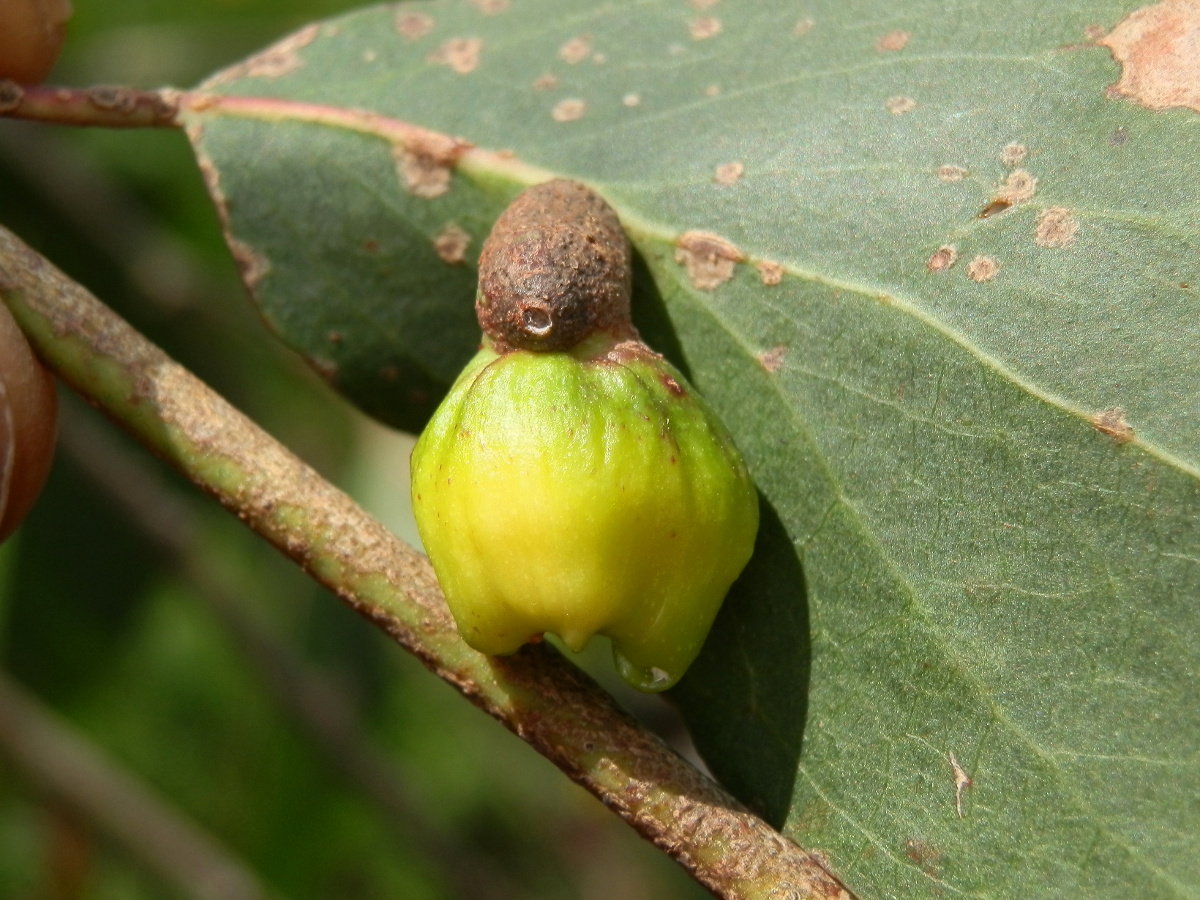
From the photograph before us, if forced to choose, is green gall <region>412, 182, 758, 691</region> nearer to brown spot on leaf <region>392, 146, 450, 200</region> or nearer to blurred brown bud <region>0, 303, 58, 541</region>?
brown spot on leaf <region>392, 146, 450, 200</region>

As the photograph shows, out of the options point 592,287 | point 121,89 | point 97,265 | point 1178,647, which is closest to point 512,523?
point 592,287

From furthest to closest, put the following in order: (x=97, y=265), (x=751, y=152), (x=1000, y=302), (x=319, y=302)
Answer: (x=97, y=265) < (x=319, y=302) < (x=751, y=152) < (x=1000, y=302)

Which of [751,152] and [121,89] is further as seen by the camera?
[121,89]

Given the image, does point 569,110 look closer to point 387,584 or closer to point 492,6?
point 492,6

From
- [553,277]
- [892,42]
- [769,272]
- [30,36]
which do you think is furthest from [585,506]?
[30,36]

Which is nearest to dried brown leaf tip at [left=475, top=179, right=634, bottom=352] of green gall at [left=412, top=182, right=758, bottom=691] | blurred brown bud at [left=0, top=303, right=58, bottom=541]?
green gall at [left=412, top=182, right=758, bottom=691]

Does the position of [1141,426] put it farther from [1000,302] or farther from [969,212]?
[969,212]

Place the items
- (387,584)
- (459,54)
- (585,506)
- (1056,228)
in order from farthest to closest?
(459,54) < (387,584) < (1056,228) < (585,506)

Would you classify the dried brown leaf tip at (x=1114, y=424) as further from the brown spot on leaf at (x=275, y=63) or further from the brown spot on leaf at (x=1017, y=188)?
the brown spot on leaf at (x=275, y=63)
